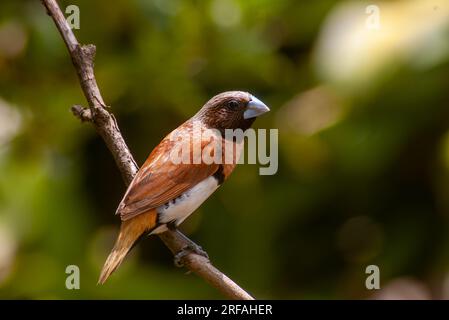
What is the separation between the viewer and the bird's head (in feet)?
11.5

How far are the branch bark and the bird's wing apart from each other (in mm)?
63

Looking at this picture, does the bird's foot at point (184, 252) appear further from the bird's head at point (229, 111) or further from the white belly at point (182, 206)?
the bird's head at point (229, 111)

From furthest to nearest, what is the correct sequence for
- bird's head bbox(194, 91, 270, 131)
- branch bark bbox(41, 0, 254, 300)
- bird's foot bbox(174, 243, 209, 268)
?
bird's head bbox(194, 91, 270, 131) < bird's foot bbox(174, 243, 209, 268) < branch bark bbox(41, 0, 254, 300)

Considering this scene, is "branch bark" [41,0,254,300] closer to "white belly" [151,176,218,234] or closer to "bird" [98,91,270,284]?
"bird" [98,91,270,284]

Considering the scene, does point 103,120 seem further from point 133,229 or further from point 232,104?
point 232,104

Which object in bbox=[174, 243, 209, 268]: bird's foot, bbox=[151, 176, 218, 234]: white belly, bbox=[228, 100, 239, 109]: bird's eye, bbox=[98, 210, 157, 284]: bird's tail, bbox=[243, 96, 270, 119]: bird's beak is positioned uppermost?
bbox=[228, 100, 239, 109]: bird's eye

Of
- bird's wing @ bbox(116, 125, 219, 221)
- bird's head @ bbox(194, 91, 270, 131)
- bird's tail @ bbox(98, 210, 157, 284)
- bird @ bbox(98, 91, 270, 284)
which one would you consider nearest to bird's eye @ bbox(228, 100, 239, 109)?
bird's head @ bbox(194, 91, 270, 131)

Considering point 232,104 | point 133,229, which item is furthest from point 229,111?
point 133,229

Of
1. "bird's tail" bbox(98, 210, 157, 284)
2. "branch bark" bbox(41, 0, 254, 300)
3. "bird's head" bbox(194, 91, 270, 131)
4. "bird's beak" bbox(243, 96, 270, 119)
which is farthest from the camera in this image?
"bird's head" bbox(194, 91, 270, 131)

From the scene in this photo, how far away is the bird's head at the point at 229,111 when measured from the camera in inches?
138

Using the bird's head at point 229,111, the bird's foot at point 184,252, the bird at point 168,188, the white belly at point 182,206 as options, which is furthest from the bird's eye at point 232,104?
the bird's foot at point 184,252

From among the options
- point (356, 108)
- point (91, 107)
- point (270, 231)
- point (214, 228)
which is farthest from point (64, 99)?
point (91, 107)

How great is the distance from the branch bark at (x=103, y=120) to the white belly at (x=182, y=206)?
24 centimetres

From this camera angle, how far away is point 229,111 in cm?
355
